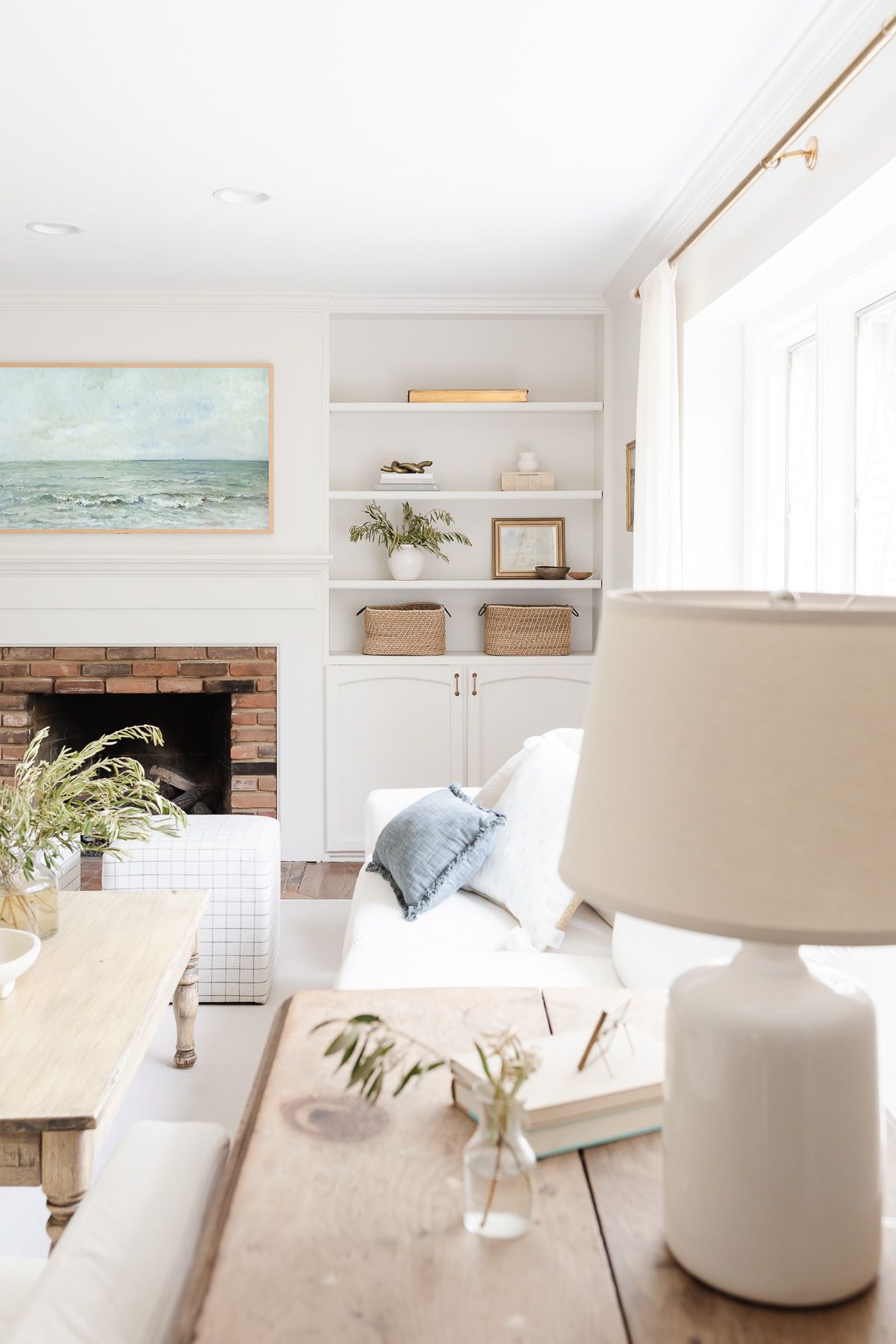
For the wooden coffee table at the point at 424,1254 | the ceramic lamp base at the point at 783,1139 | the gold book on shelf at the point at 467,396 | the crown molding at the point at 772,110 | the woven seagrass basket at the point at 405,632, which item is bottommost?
the wooden coffee table at the point at 424,1254

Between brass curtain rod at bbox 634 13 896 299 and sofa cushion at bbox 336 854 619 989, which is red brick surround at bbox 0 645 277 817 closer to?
sofa cushion at bbox 336 854 619 989

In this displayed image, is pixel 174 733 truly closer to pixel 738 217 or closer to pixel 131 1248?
pixel 738 217

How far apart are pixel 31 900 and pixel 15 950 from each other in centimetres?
23

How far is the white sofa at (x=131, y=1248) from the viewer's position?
0.93 meters

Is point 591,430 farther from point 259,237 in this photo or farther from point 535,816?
point 535,816

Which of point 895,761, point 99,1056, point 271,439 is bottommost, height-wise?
point 99,1056

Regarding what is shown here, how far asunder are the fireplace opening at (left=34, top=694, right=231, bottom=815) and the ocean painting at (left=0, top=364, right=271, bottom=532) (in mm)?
839

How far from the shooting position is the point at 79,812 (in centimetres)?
224

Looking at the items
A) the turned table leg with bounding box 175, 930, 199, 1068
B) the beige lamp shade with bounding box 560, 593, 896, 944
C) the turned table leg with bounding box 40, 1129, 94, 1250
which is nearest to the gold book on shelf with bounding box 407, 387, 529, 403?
the turned table leg with bounding box 175, 930, 199, 1068

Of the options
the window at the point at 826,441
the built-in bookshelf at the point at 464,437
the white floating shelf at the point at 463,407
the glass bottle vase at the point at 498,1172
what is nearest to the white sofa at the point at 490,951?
the window at the point at 826,441

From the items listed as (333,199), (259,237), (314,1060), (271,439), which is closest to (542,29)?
(333,199)

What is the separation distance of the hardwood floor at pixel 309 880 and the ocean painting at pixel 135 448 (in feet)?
4.80

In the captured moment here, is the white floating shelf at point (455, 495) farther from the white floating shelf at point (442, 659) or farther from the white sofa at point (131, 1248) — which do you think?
the white sofa at point (131, 1248)

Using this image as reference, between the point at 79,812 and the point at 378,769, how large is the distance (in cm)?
260
